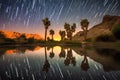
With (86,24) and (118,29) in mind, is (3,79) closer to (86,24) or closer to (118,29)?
(118,29)

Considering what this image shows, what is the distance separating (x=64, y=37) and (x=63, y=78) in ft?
486

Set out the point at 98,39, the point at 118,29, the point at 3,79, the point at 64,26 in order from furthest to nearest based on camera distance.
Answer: the point at 64,26, the point at 98,39, the point at 118,29, the point at 3,79

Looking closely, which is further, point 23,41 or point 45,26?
point 45,26

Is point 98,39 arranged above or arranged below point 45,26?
below

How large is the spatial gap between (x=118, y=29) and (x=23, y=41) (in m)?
41.1

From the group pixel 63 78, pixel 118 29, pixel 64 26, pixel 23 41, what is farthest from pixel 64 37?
pixel 63 78

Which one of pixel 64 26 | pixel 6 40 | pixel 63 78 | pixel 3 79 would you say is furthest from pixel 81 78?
pixel 64 26

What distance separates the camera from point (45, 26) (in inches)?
4124

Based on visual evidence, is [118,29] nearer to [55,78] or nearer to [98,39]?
[98,39]

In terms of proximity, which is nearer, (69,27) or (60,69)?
(60,69)

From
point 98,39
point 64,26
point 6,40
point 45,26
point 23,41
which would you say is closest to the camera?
point 6,40

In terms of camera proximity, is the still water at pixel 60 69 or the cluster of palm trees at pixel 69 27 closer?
the still water at pixel 60 69

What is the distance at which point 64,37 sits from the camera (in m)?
158

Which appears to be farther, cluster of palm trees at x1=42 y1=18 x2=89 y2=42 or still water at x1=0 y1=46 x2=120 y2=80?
cluster of palm trees at x1=42 y1=18 x2=89 y2=42
